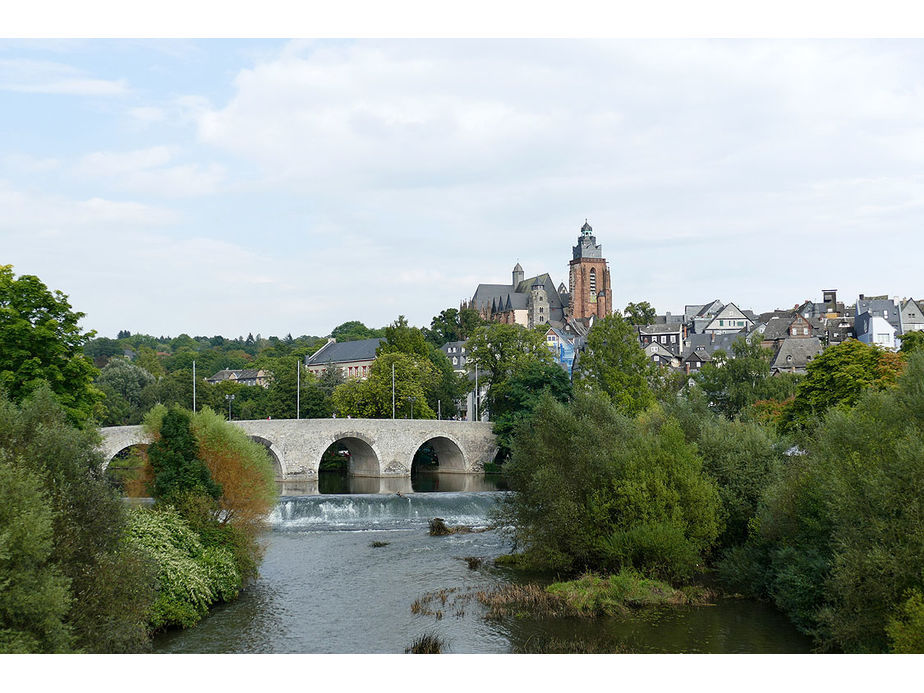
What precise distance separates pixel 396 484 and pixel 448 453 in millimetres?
7586

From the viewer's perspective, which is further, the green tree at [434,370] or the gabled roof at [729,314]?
the gabled roof at [729,314]

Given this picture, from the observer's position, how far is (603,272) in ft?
445

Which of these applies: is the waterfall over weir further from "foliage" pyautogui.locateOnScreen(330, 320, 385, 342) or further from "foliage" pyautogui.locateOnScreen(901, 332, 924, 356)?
"foliage" pyautogui.locateOnScreen(330, 320, 385, 342)

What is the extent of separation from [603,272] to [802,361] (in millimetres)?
63083

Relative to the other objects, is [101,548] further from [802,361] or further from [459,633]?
[802,361]

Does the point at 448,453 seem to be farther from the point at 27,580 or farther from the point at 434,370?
the point at 27,580

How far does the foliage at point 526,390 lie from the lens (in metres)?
51.5

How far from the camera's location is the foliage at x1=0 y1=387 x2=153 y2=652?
14031 mm

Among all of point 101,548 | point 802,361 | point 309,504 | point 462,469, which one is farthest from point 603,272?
point 101,548

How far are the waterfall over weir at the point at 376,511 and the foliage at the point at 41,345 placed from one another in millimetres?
9040

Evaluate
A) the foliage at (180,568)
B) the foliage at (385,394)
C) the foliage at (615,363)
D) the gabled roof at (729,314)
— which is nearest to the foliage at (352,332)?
the gabled roof at (729,314)

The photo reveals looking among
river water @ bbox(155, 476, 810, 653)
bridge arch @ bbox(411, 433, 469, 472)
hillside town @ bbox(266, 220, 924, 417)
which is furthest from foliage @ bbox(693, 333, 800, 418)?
river water @ bbox(155, 476, 810, 653)

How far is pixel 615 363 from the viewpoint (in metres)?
52.2

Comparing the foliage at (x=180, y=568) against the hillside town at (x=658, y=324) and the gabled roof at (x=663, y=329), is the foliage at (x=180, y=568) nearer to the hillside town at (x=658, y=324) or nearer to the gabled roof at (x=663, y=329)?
the hillside town at (x=658, y=324)
